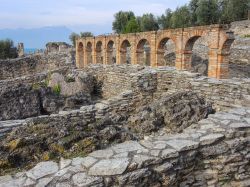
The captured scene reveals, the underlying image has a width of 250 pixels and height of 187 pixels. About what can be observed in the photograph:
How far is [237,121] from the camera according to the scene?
466 centimetres

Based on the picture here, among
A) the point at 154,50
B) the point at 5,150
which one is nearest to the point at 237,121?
the point at 5,150

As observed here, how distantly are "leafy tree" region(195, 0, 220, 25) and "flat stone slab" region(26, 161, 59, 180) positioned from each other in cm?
4056

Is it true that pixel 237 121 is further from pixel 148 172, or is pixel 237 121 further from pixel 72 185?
pixel 72 185

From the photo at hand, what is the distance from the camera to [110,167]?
3334mm

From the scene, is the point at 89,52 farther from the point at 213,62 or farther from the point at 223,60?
the point at 223,60

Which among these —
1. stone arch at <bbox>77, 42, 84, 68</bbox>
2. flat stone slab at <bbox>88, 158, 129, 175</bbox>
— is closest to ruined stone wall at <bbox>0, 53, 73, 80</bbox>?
stone arch at <bbox>77, 42, 84, 68</bbox>

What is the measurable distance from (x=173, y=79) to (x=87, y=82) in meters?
3.77

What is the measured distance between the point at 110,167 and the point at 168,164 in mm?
744

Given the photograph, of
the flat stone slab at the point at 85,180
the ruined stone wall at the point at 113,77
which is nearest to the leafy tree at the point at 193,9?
the ruined stone wall at the point at 113,77

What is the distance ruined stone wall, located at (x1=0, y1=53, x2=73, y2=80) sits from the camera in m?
25.8

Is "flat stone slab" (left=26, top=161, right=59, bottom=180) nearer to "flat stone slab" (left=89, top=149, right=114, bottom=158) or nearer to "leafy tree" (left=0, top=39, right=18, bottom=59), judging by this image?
"flat stone slab" (left=89, top=149, right=114, bottom=158)

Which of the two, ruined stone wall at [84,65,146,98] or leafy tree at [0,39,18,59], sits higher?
leafy tree at [0,39,18,59]

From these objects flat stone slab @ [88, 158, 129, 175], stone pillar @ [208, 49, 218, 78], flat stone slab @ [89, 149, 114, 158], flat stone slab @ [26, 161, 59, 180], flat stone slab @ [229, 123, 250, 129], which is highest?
stone pillar @ [208, 49, 218, 78]

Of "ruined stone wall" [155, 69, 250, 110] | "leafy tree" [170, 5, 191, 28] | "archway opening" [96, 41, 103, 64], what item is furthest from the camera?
"leafy tree" [170, 5, 191, 28]
